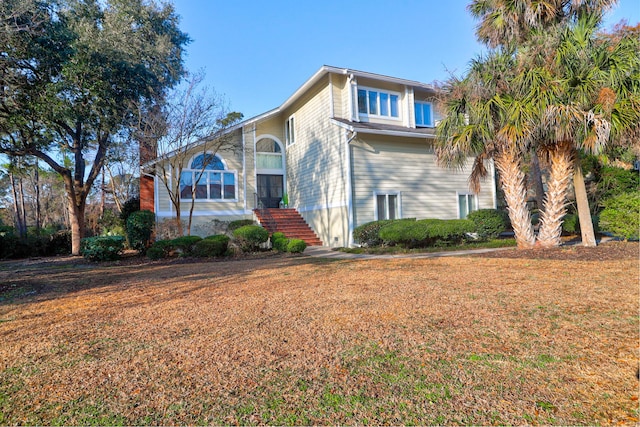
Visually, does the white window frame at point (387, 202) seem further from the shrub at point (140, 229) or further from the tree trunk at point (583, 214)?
the shrub at point (140, 229)

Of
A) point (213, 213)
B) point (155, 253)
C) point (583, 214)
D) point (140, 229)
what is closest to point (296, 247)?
point (155, 253)

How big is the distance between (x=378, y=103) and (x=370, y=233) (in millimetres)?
6255

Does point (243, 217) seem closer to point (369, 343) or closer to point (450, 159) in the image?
point (450, 159)

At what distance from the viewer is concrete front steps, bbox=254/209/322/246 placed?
1616 centimetres

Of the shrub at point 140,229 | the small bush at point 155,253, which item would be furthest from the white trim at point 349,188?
the shrub at point 140,229

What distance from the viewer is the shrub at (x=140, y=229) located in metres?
14.0

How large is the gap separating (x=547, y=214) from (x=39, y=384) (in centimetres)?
1161

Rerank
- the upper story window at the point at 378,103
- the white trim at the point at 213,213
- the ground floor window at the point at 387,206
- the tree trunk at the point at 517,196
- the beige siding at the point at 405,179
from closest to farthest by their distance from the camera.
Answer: the tree trunk at the point at 517,196
the beige siding at the point at 405,179
the ground floor window at the point at 387,206
the upper story window at the point at 378,103
the white trim at the point at 213,213

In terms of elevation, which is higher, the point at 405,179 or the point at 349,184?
the point at 405,179

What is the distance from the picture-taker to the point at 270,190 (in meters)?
18.7

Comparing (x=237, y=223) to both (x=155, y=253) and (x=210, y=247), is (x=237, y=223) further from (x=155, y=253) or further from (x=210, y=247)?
Answer: (x=155, y=253)

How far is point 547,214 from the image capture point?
10297mm

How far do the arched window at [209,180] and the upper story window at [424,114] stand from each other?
918 centimetres

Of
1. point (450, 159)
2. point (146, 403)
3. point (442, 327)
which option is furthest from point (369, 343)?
point (450, 159)
